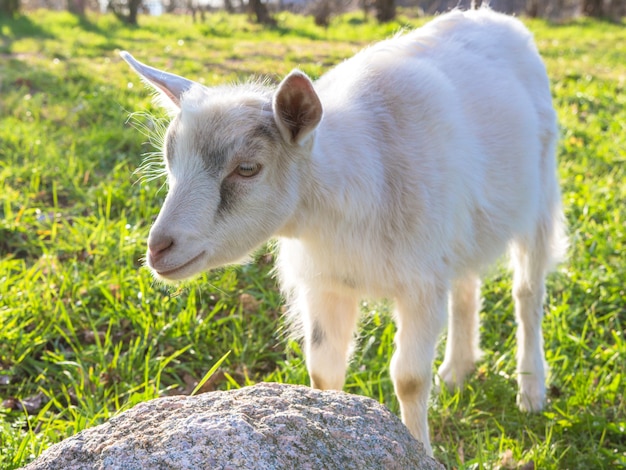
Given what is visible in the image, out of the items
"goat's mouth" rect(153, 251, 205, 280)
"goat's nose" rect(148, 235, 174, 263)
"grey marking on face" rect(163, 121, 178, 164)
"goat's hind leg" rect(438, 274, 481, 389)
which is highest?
"grey marking on face" rect(163, 121, 178, 164)

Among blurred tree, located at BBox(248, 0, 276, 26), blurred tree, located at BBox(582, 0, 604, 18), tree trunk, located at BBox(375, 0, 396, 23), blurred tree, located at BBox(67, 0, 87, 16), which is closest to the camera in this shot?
blurred tree, located at BBox(248, 0, 276, 26)

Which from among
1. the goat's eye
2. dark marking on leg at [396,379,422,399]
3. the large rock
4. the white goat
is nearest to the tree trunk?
the white goat

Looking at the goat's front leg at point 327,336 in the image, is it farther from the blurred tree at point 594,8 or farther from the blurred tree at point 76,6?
the blurred tree at point 594,8

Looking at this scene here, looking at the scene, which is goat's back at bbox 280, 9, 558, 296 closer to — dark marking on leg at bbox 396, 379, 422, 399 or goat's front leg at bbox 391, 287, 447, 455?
goat's front leg at bbox 391, 287, 447, 455

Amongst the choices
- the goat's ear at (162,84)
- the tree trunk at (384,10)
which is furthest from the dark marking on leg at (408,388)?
the tree trunk at (384,10)

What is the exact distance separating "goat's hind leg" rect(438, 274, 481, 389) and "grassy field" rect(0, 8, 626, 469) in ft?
0.29

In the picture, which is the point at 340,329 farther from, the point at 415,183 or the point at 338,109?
the point at 338,109

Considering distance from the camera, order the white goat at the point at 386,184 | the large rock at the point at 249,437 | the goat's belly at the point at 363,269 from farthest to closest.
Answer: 1. the goat's belly at the point at 363,269
2. the white goat at the point at 386,184
3. the large rock at the point at 249,437

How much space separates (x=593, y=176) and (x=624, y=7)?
49.5 ft

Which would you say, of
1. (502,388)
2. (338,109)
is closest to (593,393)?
(502,388)

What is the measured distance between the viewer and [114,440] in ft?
5.96

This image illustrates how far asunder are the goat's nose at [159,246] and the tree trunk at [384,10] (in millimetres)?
12773

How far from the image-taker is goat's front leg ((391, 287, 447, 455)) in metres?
2.81

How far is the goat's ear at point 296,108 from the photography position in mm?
2273
